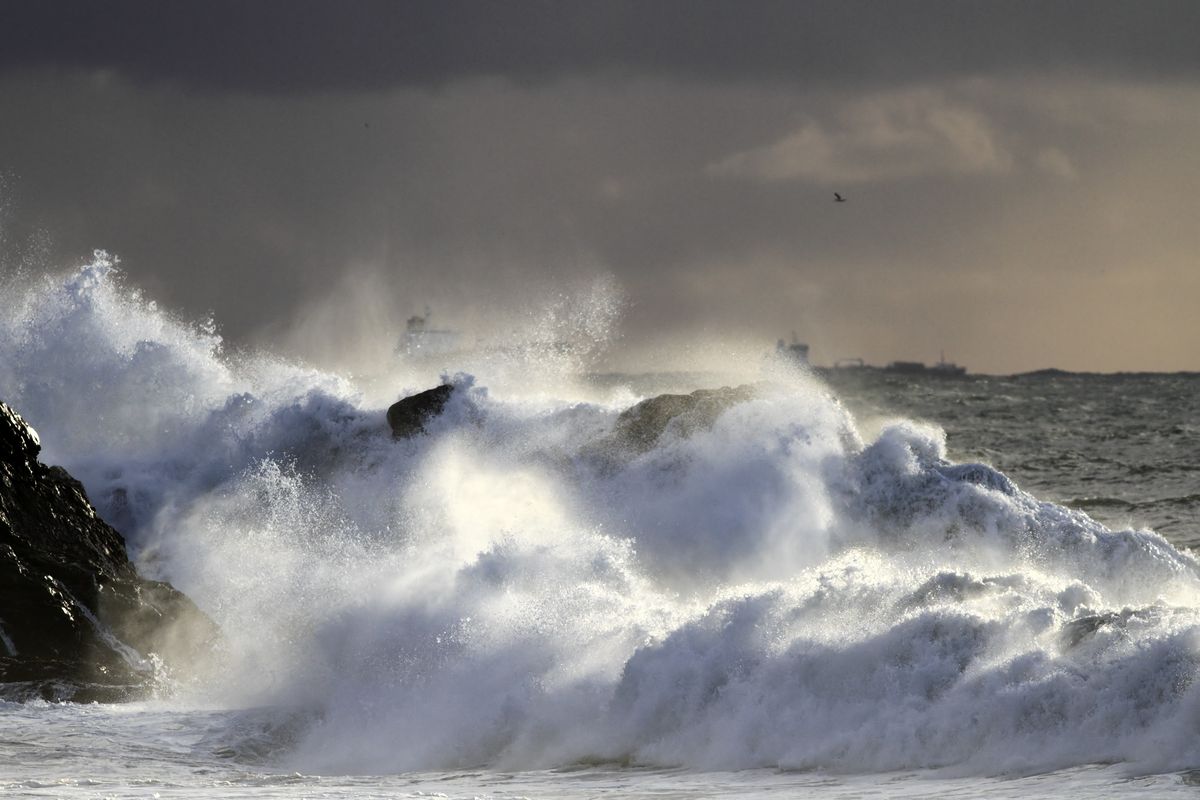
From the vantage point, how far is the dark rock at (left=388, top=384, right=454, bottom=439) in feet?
75.9

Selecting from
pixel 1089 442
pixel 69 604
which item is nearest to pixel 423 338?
pixel 1089 442

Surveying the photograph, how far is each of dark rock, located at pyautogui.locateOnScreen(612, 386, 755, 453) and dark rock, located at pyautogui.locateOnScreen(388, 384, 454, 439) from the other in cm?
293

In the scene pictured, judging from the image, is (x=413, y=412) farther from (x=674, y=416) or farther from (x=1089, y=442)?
(x=1089, y=442)

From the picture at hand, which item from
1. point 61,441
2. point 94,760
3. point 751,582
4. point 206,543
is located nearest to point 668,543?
point 751,582

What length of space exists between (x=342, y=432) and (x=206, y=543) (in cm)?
361

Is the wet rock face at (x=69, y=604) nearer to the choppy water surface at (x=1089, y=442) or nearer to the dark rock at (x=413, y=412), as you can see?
the dark rock at (x=413, y=412)

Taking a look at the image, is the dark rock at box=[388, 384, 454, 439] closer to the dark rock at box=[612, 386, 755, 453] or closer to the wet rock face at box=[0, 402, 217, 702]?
the dark rock at box=[612, 386, 755, 453]

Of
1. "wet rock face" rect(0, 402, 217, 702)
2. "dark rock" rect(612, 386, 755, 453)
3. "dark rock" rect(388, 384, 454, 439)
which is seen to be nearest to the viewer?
"wet rock face" rect(0, 402, 217, 702)

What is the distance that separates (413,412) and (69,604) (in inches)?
328

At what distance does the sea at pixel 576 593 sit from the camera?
37.2ft

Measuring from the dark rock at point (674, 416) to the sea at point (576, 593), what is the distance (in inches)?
4.8

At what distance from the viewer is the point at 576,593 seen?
15.3 m

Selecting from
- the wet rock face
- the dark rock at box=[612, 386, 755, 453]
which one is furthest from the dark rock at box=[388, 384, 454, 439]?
the wet rock face

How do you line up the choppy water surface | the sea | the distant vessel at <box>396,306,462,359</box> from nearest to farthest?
the sea, the choppy water surface, the distant vessel at <box>396,306,462,359</box>
